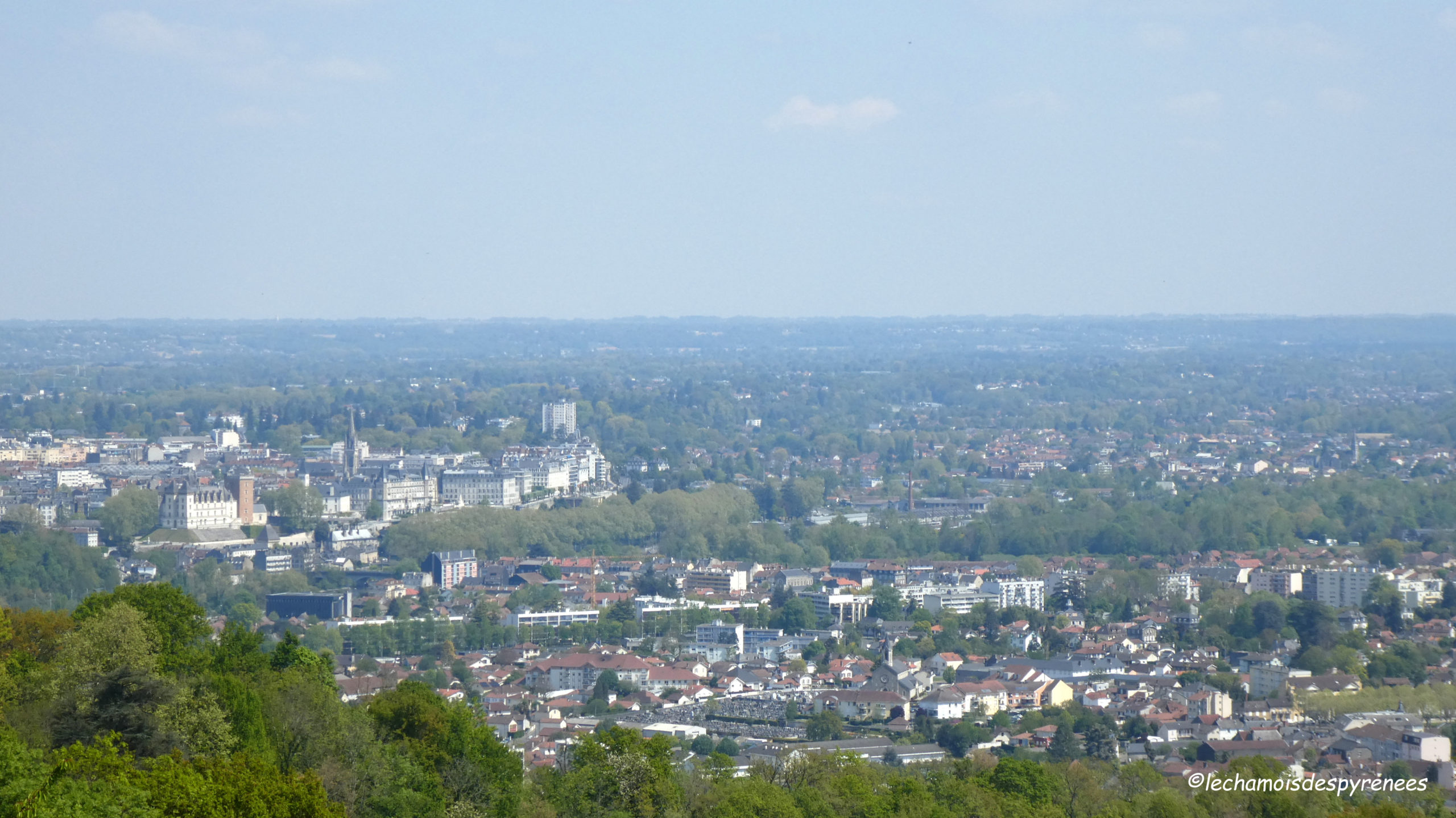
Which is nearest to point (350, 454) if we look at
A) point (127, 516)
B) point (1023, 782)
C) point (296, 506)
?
point (296, 506)

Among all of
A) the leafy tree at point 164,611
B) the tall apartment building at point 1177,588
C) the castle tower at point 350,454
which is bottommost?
the castle tower at point 350,454

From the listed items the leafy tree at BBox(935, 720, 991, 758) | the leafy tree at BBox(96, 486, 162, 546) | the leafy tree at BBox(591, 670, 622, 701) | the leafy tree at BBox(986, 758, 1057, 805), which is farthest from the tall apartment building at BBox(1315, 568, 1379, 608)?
the leafy tree at BBox(96, 486, 162, 546)

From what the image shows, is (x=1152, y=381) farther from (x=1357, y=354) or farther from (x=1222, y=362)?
(x=1357, y=354)

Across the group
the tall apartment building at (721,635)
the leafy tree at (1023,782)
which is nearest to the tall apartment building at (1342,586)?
the tall apartment building at (721,635)

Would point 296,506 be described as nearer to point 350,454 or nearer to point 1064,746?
point 350,454

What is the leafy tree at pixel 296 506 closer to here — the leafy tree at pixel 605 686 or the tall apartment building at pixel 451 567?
the tall apartment building at pixel 451 567

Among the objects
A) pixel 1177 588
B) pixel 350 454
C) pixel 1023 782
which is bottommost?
pixel 350 454

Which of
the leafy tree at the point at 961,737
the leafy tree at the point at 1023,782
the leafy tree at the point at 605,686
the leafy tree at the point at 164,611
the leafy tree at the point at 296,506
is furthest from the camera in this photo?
the leafy tree at the point at 296,506
